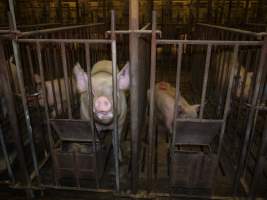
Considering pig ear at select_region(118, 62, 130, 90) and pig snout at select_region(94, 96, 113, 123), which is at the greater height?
pig ear at select_region(118, 62, 130, 90)

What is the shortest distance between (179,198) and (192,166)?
445 mm

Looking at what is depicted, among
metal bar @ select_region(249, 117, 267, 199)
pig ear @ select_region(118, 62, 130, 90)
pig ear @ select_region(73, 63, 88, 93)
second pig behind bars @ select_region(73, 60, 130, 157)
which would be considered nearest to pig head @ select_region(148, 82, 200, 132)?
second pig behind bars @ select_region(73, 60, 130, 157)

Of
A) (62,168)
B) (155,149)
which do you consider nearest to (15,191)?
(62,168)

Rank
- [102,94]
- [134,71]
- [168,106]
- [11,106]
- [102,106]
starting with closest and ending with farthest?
[134,71] → [11,106] → [102,106] → [102,94] → [168,106]

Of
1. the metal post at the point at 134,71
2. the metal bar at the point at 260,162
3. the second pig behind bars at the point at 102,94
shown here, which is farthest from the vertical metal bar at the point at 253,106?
the second pig behind bars at the point at 102,94

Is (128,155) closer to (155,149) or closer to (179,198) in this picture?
(155,149)

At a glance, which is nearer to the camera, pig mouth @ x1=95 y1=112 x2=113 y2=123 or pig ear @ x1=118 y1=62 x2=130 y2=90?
pig mouth @ x1=95 y1=112 x2=113 y2=123

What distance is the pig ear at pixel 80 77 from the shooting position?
2.37 metres

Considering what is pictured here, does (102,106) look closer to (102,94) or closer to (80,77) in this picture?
(102,94)

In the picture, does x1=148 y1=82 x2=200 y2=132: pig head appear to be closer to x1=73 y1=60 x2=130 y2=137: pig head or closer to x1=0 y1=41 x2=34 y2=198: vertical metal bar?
x1=73 y1=60 x2=130 y2=137: pig head

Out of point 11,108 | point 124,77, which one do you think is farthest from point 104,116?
point 11,108

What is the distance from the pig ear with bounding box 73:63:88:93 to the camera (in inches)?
93.4

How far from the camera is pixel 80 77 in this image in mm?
2434

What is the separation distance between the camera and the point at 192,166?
2117 millimetres
